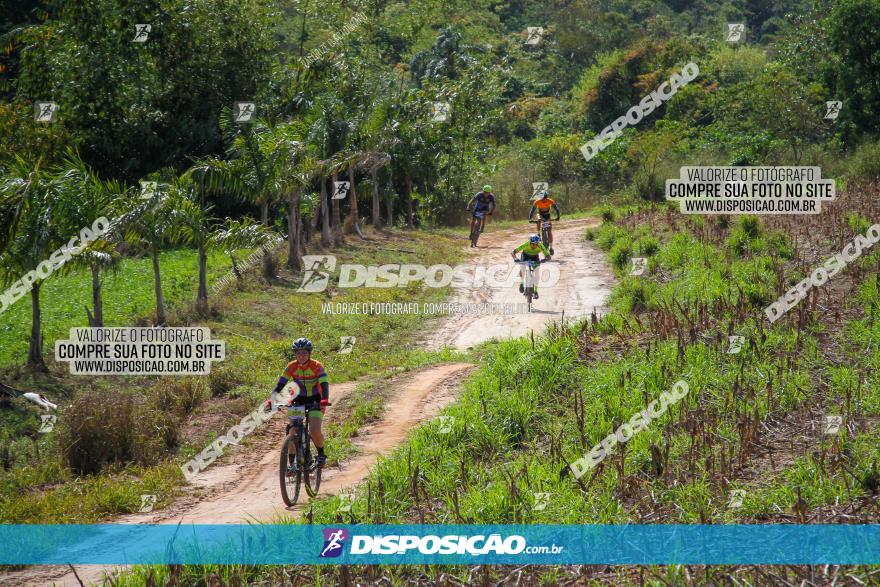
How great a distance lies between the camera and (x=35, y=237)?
53.9 ft

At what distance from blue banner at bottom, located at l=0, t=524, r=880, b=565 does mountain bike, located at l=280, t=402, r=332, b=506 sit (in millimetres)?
1498

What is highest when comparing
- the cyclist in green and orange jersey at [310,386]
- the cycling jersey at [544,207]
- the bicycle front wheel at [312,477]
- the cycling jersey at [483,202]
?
the cycling jersey at [483,202]

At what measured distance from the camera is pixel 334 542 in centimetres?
879

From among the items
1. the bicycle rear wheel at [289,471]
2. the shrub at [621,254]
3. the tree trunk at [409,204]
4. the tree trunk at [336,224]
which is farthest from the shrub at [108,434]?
the tree trunk at [409,204]

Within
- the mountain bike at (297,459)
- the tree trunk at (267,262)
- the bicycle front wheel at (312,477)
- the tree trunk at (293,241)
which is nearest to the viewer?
the mountain bike at (297,459)

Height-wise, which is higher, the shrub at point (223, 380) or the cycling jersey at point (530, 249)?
the cycling jersey at point (530, 249)

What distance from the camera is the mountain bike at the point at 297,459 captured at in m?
10.9

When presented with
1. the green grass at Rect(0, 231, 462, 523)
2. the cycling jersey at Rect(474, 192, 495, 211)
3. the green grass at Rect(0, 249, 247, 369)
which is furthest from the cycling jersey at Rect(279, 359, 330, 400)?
the cycling jersey at Rect(474, 192, 495, 211)

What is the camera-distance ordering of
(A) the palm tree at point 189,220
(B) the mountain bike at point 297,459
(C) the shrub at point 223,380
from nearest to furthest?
(B) the mountain bike at point 297,459 → (C) the shrub at point 223,380 → (A) the palm tree at point 189,220

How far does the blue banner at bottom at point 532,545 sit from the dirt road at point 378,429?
128 cm

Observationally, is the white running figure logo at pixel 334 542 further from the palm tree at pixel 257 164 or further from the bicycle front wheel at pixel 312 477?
the palm tree at pixel 257 164

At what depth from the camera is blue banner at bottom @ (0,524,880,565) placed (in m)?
8.04

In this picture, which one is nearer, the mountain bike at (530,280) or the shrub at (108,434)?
the shrub at (108,434)

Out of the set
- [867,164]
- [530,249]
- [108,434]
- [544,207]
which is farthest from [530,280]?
[867,164]
